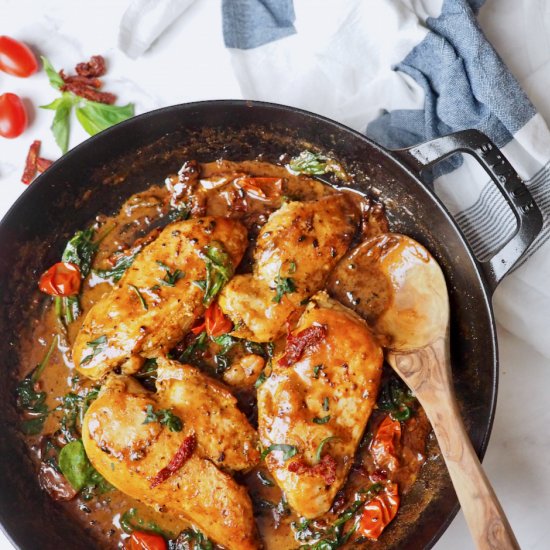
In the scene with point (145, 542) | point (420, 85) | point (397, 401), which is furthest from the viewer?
point (420, 85)

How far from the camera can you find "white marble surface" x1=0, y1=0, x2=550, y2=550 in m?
4.27

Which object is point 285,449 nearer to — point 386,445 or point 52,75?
point 386,445

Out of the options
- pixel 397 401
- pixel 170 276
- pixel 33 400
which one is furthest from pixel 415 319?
pixel 33 400

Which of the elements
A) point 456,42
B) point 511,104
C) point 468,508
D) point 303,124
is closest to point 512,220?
point 511,104

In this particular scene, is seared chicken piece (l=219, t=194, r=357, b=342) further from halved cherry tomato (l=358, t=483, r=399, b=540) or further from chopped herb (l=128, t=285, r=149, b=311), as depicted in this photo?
halved cherry tomato (l=358, t=483, r=399, b=540)

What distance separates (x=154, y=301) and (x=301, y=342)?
889mm

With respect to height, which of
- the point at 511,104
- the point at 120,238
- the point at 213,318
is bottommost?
the point at 213,318

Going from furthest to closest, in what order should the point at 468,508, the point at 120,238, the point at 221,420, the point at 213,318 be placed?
the point at 120,238 → the point at 213,318 → the point at 221,420 → the point at 468,508

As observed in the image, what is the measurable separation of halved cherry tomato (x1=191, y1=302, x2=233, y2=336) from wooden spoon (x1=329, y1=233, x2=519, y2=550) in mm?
689

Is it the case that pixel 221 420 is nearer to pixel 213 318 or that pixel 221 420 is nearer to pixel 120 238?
pixel 213 318

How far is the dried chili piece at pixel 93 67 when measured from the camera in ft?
14.6

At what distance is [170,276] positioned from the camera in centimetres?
380

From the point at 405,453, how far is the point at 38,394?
235 centimetres

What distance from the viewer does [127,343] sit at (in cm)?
379
